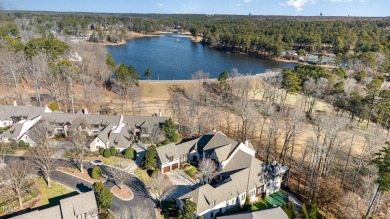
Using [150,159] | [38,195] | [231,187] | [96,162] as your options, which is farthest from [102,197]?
[231,187]

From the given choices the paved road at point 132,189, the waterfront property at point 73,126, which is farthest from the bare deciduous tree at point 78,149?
the waterfront property at point 73,126

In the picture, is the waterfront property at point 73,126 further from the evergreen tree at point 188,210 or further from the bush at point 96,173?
the evergreen tree at point 188,210

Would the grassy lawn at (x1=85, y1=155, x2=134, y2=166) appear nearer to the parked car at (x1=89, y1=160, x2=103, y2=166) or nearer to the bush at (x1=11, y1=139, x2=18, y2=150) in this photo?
the parked car at (x1=89, y1=160, x2=103, y2=166)

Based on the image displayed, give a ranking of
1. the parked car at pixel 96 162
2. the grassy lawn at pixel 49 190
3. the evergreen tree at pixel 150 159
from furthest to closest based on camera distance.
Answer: the parked car at pixel 96 162 → the evergreen tree at pixel 150 159 → the grassy lawn at pixel 49 190

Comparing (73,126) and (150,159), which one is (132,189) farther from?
(73,126)

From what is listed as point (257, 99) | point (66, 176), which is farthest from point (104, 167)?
point (257, 99)

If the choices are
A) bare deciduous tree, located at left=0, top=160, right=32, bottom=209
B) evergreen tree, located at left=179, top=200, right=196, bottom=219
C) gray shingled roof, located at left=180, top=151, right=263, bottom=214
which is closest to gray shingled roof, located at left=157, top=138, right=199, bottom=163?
gray shingled roof, located at left=180, top=151, right=263, bottom=214

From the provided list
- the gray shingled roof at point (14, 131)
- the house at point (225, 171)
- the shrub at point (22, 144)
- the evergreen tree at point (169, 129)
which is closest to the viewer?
the house at point (225, 171)

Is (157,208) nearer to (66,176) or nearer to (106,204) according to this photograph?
(106,204)
